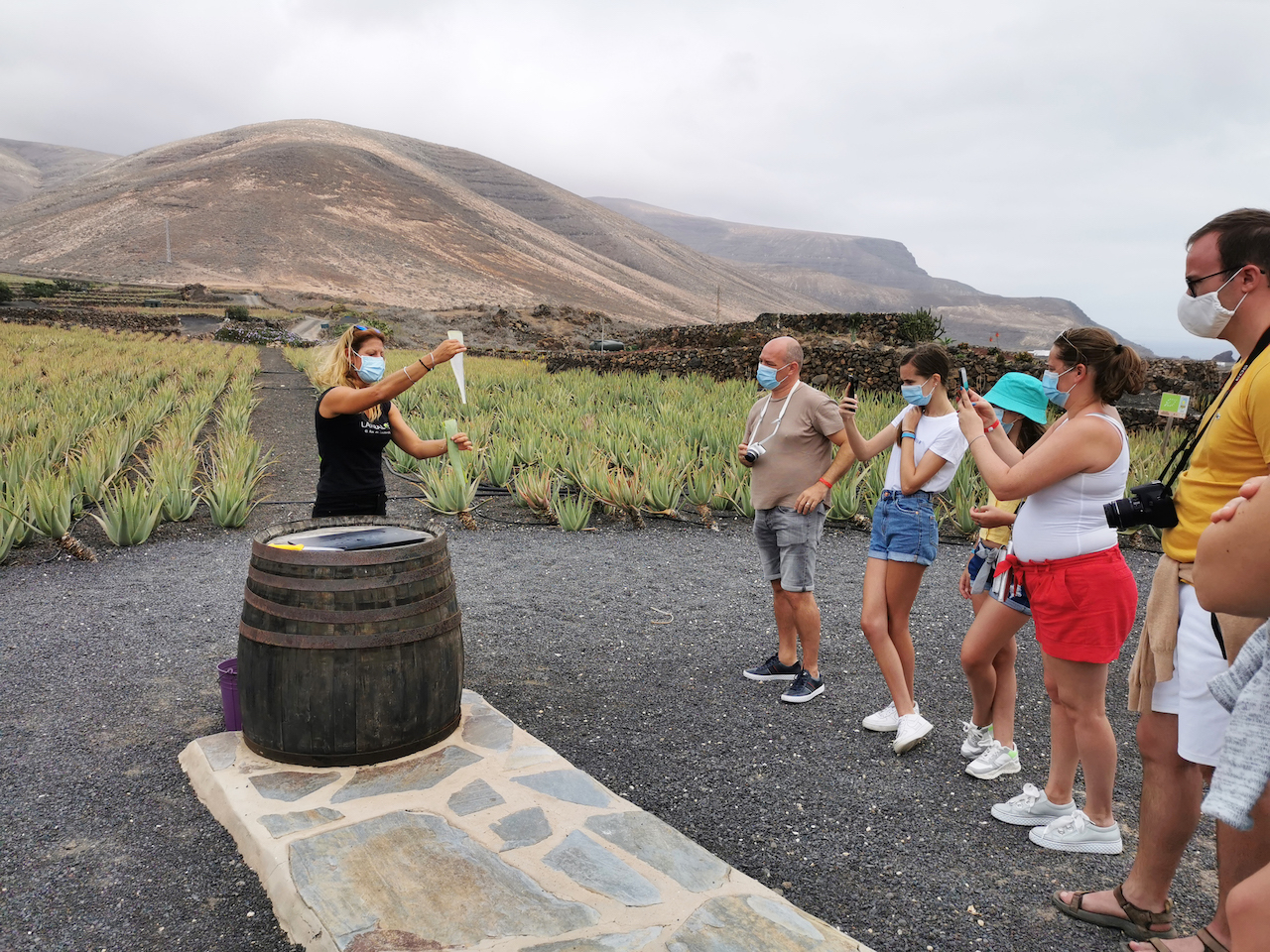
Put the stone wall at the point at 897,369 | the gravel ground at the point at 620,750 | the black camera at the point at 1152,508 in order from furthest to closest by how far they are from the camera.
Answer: the stone wall at the point at 897,369
the gravel ground at the point at 620,750
the black camera at the point at 1152,508

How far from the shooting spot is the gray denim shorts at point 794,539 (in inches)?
145

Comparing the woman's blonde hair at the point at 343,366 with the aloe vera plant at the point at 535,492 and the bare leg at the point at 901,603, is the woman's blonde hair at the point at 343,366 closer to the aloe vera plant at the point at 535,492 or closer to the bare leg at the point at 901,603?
the bare leg at the point at 901,603

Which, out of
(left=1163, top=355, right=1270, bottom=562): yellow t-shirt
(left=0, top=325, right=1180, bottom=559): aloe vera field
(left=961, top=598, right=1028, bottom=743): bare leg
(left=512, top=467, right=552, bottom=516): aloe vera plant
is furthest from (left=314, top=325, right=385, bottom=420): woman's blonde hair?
(left=512, top=467, right=552, bottom=516): aloe vera plant

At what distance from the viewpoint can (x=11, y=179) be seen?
17912cm

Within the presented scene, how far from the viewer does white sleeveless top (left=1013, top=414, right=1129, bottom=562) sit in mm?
2455

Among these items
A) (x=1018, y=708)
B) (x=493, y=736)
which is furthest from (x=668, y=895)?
(x=1018, y=708)

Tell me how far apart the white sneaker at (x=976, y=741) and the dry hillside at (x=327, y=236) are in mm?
70374

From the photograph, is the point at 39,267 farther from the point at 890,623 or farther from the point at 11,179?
the point at 11,179

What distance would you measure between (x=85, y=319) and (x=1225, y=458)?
130ft

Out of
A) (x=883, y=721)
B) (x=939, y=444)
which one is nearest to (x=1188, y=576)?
(x=939, y=444)

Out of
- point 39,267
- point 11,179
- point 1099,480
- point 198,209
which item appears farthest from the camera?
point 11,179

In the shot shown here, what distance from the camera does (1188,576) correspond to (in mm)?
1863

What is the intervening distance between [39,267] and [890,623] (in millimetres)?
86327

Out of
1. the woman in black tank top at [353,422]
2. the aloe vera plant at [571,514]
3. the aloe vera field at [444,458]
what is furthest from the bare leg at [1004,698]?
the aloe vera plant at [571,514]
